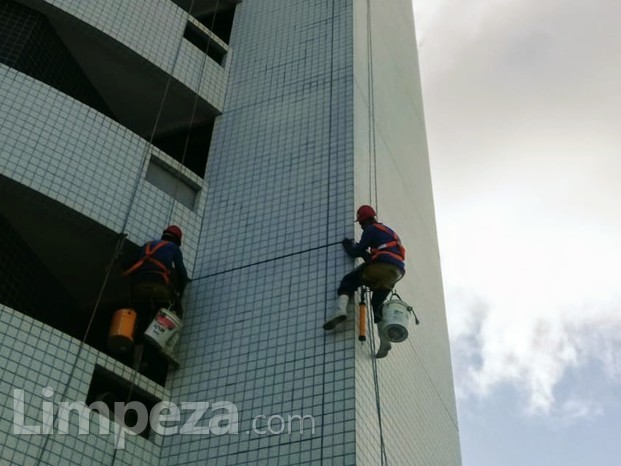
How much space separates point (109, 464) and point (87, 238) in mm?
2981

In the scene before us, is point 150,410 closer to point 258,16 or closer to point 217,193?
point 217,193

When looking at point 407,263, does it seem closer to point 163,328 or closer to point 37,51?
point 163,328

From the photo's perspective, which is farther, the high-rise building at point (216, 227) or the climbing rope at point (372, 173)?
the climbing rope at point (372, 173)

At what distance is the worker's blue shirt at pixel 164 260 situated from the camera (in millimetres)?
8484

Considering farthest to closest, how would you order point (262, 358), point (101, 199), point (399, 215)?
point (399, 215), point (101, 199), point (262, 358)

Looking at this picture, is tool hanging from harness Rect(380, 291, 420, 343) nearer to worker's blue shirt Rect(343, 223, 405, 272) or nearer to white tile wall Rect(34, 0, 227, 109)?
worker's blue shirt Rect(343, 223, 405, 272)

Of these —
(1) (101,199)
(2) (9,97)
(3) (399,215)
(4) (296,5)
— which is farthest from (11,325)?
(4) (296,5)

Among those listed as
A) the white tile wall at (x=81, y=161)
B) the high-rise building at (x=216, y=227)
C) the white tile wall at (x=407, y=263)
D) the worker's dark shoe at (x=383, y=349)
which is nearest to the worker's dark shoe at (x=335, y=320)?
the high-rise building at (x=216, y=227)

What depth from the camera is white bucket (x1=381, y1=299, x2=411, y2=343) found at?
25.5 ft

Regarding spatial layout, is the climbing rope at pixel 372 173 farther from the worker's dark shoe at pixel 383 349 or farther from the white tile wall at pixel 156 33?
the white tile wall at pixel 156 33

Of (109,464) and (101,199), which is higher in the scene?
(101,199)

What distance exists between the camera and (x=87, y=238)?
945 cm

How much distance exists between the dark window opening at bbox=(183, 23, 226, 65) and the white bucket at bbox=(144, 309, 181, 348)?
556 cm

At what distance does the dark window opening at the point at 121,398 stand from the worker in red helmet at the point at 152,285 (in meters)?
0.36
